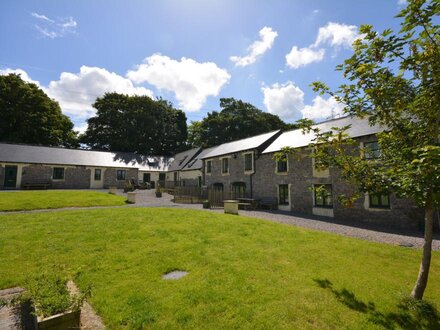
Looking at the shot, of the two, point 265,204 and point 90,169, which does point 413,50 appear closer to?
point 265,204

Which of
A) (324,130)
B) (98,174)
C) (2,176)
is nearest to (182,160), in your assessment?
(98,174)

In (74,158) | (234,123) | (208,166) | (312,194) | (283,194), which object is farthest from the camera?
(234,123)

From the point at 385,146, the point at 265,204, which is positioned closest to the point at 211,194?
the point at 265,204

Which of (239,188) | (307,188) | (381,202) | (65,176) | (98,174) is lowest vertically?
(381,202)

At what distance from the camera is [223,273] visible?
568 cm

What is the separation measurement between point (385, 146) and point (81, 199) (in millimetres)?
20625

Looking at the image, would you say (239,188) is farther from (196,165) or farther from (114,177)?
(114,177)

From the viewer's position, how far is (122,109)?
5112 cm

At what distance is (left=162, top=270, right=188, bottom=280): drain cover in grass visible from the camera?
5.43 meters

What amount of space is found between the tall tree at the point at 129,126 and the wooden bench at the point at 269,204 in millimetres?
37589

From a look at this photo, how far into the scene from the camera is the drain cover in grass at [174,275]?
17.8ft

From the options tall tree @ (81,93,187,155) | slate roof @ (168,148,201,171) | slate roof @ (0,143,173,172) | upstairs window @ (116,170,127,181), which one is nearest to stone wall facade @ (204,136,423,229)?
slate roof @ (168,148,201,171)

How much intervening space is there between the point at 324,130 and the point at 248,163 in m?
7.85

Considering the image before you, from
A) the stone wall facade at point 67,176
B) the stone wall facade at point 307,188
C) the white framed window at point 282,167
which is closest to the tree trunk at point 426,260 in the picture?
the stone wall facade at point 307,188
